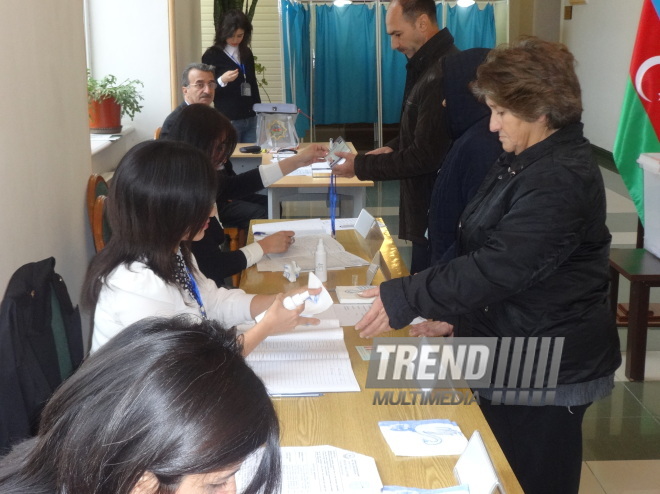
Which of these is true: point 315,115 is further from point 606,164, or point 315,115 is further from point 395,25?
point 395,25

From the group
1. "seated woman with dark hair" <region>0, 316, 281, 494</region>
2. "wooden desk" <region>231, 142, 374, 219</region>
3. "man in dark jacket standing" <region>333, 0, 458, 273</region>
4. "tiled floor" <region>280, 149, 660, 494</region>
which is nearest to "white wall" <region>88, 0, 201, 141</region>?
"wooden desk" <region>231, 142, 374, 219</region>

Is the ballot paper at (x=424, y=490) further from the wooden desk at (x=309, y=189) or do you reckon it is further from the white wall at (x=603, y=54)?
the white wall at (x=603, y=54)

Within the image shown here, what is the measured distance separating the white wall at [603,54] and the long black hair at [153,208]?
297 inches

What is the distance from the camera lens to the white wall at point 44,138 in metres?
2.22

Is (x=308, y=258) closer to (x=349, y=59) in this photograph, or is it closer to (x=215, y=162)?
(x=215, y=162)

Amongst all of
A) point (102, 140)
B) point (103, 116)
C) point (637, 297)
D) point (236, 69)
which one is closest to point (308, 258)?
point (637, 297)

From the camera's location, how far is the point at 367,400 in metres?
1.84

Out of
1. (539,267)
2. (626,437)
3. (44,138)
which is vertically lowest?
(626,437)

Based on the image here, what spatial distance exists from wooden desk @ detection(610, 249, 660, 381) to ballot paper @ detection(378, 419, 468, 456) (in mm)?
2105

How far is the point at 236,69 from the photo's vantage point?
6.73 meters

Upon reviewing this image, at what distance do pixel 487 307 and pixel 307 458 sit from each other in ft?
2.13

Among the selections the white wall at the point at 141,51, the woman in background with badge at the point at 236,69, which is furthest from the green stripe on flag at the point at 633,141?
the woman in background with badge at the point at 236,69

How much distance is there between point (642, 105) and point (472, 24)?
17.9ft

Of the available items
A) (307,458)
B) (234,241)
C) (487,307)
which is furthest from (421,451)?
(234,241)
